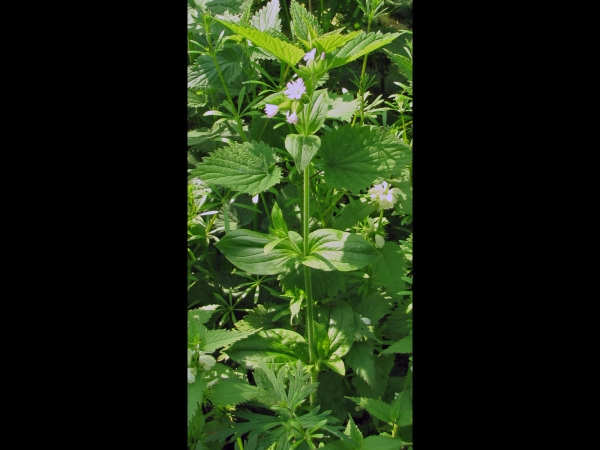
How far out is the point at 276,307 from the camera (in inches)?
38.4

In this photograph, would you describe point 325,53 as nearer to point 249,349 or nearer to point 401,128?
point 401,128

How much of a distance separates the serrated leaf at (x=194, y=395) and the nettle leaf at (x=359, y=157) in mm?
357

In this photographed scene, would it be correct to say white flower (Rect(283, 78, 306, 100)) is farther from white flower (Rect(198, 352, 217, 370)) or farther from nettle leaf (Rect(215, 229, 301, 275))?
white flower (Rect(198, 352, 217, 370))

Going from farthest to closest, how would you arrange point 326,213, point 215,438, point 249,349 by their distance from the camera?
1. point 326,213
2. point 249,349
3. point 215,438

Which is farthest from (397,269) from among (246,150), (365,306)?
(246,150)

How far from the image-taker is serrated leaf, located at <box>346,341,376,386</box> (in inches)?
35.0

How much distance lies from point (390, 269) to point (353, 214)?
116 millimetres

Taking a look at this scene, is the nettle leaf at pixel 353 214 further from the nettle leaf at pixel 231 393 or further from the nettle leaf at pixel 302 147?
the nettle leaf at pixel 231 393

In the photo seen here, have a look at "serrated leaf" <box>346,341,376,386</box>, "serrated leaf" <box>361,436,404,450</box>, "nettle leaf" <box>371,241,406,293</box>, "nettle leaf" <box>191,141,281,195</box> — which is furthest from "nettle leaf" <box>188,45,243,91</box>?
"serrated leaf" <box>361,436,404,450</box>

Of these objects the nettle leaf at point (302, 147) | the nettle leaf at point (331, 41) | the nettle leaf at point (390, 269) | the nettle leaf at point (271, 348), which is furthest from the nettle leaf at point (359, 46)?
the nettle leaf at point (271, 348)

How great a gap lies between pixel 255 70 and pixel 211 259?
1.25ft

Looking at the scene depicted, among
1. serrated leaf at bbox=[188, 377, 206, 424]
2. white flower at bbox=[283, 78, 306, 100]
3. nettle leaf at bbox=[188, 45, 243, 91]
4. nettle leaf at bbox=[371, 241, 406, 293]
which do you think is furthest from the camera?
nettle leaf at bbox=[188, 45, 243, 91]

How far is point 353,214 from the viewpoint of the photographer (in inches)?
38.1

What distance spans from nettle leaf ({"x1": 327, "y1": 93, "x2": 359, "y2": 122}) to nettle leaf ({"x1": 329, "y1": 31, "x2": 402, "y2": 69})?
0.13m
